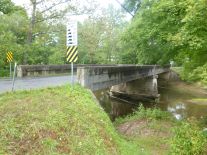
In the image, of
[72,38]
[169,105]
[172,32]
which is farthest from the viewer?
[169,105]

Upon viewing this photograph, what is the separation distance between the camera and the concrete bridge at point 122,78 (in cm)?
1414

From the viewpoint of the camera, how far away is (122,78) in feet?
74.4

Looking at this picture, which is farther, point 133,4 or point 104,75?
point 133,4

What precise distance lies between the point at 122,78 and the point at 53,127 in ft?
51.5

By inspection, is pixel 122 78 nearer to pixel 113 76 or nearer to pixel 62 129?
pixel 113 76

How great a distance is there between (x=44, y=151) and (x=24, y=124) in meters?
1.13

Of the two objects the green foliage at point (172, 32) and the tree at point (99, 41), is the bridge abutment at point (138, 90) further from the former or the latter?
the green foliage at point (172, 32)

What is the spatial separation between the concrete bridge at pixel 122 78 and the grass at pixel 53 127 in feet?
12.9

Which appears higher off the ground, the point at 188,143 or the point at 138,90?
the point at 188,143

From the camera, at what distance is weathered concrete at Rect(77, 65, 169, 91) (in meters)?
13.4

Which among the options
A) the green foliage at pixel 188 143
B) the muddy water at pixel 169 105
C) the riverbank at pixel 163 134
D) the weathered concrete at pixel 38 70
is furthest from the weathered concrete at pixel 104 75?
the green foliage at pixel 188 143

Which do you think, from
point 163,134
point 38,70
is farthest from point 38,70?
point 163,134

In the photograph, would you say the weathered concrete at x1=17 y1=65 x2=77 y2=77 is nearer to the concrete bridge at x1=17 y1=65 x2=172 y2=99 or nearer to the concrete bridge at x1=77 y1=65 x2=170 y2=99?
the concrete bridge at x1=17 y1=65 x2=172 y2=99

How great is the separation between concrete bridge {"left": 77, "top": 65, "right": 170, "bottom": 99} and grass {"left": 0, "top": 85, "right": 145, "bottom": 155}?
3.93m
